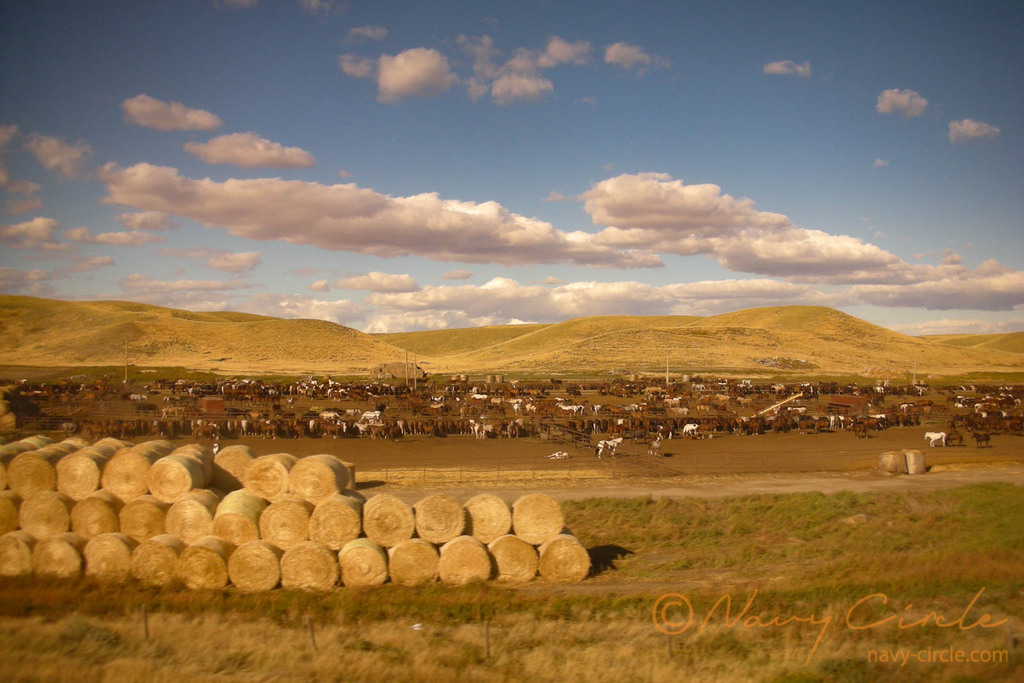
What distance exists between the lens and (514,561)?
12.6m

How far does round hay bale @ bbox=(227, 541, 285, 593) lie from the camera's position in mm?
11711

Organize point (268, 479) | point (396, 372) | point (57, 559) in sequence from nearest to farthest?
point (57, 559)
point (268, 479)
point (396, 372)

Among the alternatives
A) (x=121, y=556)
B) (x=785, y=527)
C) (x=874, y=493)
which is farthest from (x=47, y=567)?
(x=874, y=493)

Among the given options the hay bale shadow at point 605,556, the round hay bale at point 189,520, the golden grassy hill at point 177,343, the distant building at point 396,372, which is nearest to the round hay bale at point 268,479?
the round hay bale at point 189,520

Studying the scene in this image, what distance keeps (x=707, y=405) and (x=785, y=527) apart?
98.0 ft

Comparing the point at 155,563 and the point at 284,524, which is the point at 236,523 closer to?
the point at 284,524

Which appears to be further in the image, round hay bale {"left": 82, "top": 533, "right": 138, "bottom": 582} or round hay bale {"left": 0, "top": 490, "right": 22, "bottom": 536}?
round hay bale {"left": 0, "top": 490, "right": 22, "bottom": 536}

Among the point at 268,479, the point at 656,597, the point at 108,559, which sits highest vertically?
the point at 268,479

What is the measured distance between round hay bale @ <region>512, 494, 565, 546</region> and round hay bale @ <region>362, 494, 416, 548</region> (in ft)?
6.72

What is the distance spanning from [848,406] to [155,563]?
44.9 m

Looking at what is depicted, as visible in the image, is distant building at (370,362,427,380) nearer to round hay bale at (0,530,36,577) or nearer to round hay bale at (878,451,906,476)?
round hay bale at (878,451,906,476)

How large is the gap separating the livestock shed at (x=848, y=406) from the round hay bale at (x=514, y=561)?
35435 millimetres

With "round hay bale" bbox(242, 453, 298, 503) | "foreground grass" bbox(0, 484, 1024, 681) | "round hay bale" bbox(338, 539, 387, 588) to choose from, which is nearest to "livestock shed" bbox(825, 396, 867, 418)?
"foreground grass" bbox(0, 484, 1024, 681)

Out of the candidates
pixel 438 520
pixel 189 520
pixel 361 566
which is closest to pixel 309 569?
→ pixel 361 566
